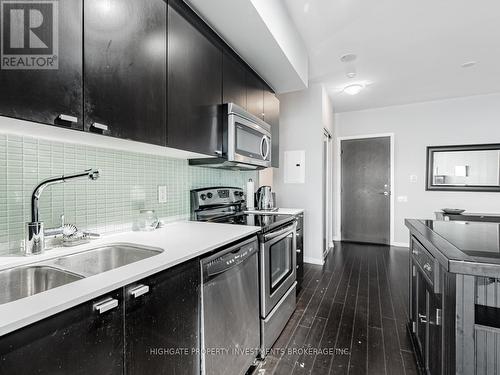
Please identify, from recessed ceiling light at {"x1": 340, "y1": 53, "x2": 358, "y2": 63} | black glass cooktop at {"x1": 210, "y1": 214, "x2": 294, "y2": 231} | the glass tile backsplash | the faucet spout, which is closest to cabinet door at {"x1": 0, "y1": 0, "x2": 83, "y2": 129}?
the faucet spout

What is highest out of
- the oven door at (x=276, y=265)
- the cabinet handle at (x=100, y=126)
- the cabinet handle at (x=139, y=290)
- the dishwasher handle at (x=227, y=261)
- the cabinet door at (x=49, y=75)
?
the cabinet door at (x=49, y=75)

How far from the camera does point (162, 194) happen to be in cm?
181

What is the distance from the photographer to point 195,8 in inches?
60.7

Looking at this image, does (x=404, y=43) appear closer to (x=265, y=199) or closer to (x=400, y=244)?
(x=265, y=199)

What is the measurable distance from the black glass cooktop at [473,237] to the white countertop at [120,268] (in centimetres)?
104

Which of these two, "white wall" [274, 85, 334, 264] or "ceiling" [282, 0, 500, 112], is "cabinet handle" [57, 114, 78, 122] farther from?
"white wall" [274, 85, 334, 264]

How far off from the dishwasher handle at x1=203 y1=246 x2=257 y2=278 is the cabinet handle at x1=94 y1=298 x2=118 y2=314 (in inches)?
17.3

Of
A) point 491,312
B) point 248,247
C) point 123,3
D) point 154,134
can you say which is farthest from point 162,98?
point 491,312

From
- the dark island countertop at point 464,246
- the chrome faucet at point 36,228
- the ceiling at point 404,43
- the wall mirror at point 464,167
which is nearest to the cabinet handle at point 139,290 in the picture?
the chrome faucet at point 36,228

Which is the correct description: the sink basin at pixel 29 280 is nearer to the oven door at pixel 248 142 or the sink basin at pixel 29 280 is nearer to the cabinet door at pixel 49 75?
the cabinet door at pixel 49 75

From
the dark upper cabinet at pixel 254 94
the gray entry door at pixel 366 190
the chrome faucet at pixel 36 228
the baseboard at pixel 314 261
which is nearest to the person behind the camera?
the chrome faucet at pixel 36 228

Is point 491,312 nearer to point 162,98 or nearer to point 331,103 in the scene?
point 162,98

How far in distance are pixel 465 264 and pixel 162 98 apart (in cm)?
153

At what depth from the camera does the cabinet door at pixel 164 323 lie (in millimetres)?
815
